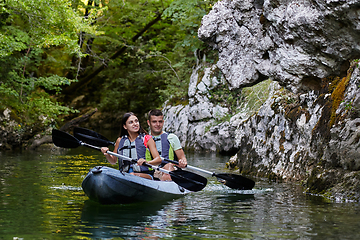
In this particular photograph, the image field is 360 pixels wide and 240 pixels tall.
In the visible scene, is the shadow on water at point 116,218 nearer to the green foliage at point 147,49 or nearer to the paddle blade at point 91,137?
the paddle blade at point 91,137

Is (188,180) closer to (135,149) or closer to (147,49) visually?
(135,149)

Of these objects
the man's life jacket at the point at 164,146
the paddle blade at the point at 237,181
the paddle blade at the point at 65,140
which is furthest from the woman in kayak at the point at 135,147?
the paddle blade at the point at 237,181

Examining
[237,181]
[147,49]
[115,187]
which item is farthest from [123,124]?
[147,49]

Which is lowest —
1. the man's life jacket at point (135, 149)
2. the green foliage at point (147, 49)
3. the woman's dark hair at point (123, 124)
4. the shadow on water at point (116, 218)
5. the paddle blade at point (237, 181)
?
the shadow on water at point (116, 218)

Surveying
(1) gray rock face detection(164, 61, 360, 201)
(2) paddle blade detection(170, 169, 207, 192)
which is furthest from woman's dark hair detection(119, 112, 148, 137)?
(1) gray rock face detection(164, 61, 360, 201)

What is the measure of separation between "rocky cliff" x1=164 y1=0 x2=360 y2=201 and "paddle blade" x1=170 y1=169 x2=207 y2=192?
2081 millimetres

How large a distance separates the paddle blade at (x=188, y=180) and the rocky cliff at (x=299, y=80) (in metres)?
2.08

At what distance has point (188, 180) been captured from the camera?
696 cm

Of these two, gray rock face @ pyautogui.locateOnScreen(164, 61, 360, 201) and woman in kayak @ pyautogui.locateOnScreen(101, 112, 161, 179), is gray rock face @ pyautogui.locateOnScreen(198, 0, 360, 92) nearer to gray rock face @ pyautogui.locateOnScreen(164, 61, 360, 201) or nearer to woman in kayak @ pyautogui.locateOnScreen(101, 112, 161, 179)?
gray rock face @ pyautogui.locateOnScreen(164, 61, 360, 201)

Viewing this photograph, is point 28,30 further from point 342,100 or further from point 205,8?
point 342,100

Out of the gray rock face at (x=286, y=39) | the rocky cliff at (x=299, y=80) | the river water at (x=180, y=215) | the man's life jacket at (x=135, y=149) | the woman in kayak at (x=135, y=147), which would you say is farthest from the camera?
the man's life jacket at (x=135, y=149)

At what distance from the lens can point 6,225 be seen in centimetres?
471

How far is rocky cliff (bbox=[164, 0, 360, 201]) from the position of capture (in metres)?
5.72

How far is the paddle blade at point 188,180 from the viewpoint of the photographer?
6957mm
